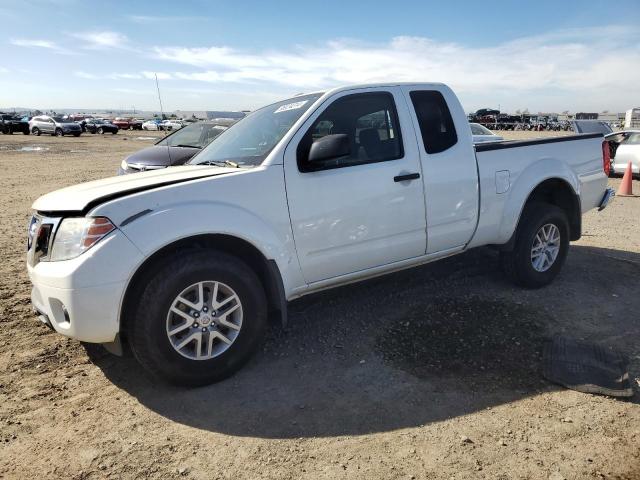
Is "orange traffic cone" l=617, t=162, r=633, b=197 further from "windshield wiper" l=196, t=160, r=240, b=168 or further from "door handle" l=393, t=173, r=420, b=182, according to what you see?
"windshield wiper" l=196, t=160, r=240, b=168

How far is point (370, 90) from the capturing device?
13.0ft

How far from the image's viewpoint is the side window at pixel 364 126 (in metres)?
3.73

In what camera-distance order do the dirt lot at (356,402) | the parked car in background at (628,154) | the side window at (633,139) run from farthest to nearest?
the side window at (633,139) → the parked car in background at (628,154) → the dirt lot at (356,402)

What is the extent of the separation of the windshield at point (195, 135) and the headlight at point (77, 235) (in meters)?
6.17

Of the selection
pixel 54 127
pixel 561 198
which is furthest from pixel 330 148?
pixel 54 127

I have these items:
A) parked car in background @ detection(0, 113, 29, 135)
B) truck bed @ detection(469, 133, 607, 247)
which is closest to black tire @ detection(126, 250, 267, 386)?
truck bed @ detection(469, 133, 607, 247)

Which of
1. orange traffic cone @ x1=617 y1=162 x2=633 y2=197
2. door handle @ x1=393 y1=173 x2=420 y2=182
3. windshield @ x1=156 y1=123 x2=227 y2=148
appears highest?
windshield @ x1=156 y1=123 x2=227 y2=148

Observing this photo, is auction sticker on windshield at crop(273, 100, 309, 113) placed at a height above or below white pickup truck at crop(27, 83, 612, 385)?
above

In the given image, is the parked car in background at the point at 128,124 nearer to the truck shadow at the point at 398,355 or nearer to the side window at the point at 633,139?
the side window at the point at 633,139

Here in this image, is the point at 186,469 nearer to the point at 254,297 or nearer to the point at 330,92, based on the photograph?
the point at 254,297

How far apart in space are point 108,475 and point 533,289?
13.4 ft

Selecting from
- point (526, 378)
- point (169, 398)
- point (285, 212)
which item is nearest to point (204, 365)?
point (169, 398)

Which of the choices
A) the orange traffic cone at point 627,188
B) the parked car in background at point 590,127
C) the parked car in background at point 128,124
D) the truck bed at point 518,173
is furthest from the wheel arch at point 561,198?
the parked car in background at point 128,124

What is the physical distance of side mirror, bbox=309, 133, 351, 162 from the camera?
3387 mm
